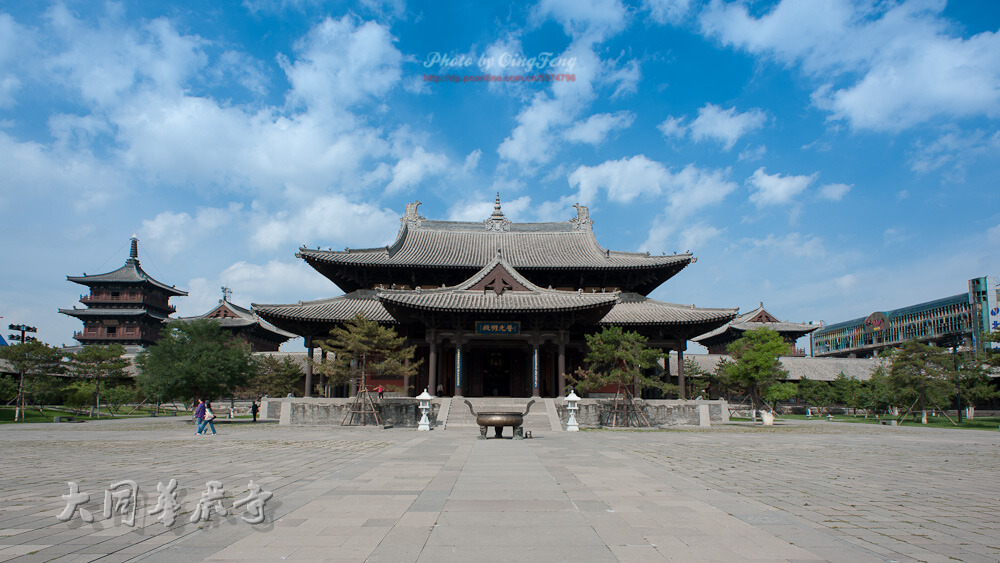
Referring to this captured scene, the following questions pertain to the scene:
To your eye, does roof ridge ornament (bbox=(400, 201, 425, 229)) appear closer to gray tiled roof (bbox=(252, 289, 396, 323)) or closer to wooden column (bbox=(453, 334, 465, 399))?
gray tiled roof (bbox=(252, 289, 396, 323))

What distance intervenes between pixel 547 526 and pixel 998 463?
1295 cm

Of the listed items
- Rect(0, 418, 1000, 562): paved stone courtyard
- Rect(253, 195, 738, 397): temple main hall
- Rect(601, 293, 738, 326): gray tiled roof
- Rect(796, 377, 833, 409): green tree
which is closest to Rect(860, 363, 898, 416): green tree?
Rect(796, 377, 833, 409): green tree

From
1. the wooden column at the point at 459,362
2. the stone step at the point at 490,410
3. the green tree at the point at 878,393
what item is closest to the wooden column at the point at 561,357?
the stone step at the point at 490,410

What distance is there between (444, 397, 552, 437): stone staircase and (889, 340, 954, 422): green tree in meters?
21.6

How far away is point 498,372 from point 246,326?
102 feet

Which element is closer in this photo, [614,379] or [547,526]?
[547,526]

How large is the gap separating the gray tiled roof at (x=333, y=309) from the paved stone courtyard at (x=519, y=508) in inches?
680

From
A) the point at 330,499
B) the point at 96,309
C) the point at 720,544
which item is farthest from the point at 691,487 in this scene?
the point at 96,309

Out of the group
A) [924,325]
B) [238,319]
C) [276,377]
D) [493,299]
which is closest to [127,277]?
[238,319]

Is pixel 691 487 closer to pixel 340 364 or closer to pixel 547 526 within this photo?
pixel 547 526

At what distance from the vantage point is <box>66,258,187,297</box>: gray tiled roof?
65688mm

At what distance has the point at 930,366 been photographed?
3384cm

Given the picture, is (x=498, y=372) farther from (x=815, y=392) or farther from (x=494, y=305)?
(x=815, y=392)

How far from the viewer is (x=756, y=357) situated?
28.8 meters
